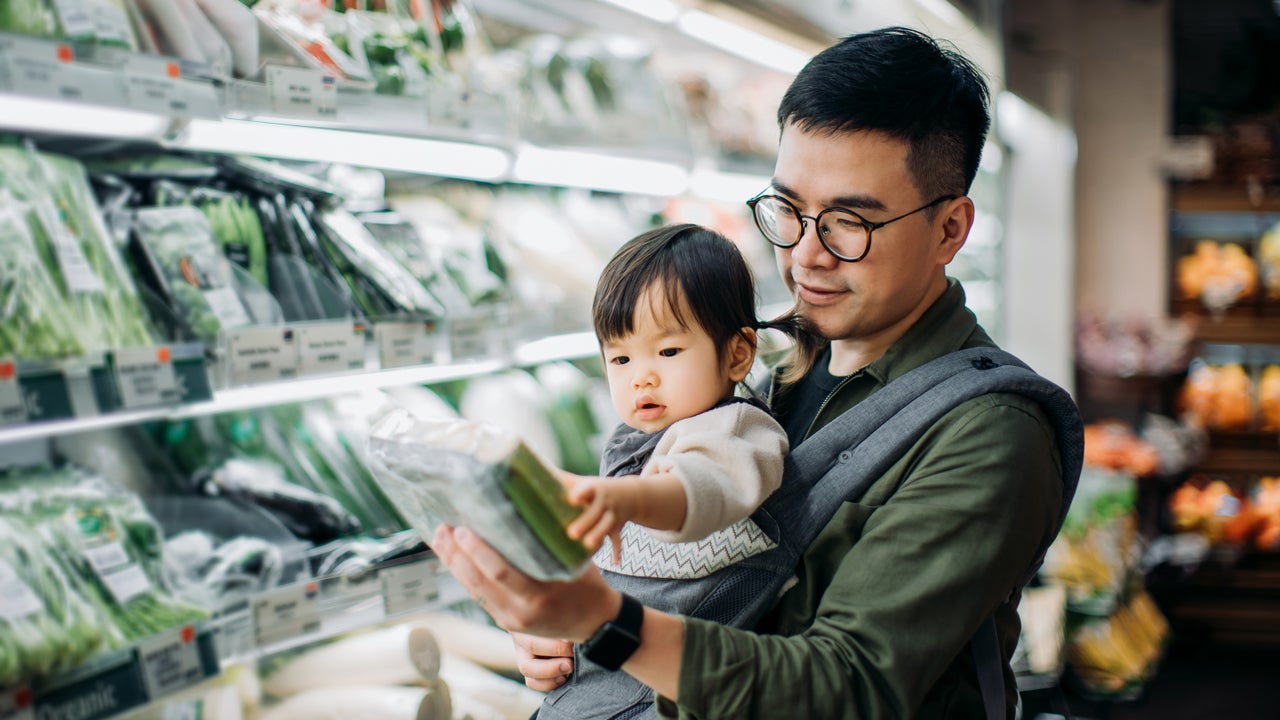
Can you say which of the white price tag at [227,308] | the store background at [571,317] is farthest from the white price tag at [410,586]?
the white price tag at [227,308]

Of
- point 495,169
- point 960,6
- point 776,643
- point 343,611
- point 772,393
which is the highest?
point 960,6

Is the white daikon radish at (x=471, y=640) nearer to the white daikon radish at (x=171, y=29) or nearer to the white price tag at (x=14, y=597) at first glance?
the white price tag at (x=14, y=597)

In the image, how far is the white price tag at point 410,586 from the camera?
1.73m

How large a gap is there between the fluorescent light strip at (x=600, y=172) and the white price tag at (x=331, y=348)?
3.09 feet

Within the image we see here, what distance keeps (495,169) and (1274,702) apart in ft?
12.7

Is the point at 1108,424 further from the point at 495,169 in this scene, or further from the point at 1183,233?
the point at 495,169

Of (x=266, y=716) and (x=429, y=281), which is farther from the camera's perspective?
(x=429, y=281)

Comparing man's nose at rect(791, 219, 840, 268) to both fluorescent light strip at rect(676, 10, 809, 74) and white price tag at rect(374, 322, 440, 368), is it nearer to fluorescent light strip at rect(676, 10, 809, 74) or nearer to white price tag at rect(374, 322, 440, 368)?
white price tag at rect(374, 322, 440, 368)

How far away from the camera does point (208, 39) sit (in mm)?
1581

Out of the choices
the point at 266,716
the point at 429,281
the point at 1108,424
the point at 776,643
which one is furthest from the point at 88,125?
the point at 1108,424

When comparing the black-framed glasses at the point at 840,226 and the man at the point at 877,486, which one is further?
the black-framed glasses at the point at 840,226

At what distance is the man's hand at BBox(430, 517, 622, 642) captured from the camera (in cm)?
91

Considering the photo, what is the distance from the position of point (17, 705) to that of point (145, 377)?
0.43m

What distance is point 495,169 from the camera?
2.57 m
